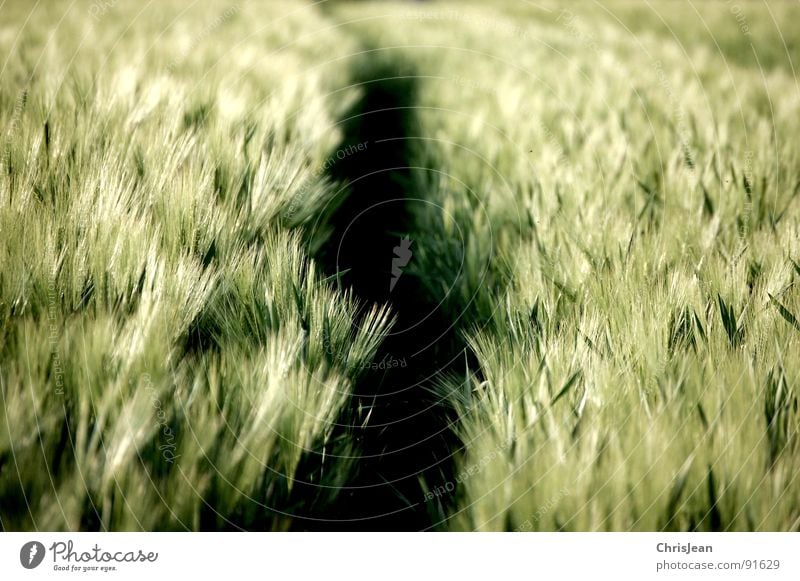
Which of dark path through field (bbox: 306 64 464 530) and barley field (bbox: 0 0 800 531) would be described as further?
dark path through field (bbox: 306 64 464 530)

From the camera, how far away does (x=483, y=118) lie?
1.47 m

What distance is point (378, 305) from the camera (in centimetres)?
102

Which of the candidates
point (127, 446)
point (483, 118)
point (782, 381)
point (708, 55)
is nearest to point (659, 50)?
point (708, 55)

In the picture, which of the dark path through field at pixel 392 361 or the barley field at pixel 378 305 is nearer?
the barley field at pixel 378 305
